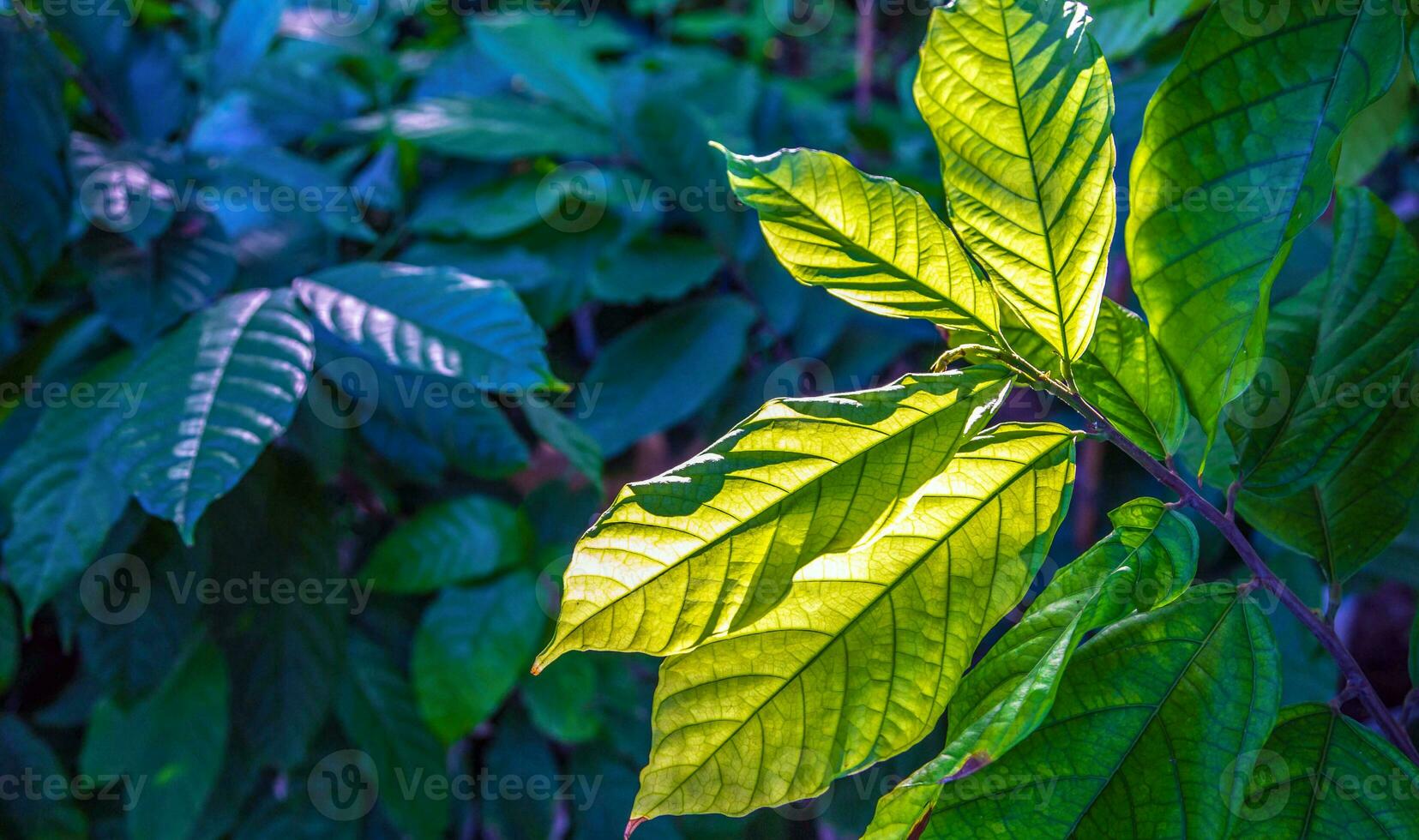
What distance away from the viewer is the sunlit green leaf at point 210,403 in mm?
683

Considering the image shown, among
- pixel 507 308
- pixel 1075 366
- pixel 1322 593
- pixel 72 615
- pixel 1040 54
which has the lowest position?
pixel 72 615

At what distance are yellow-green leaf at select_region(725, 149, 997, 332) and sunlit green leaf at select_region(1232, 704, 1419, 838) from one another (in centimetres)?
27

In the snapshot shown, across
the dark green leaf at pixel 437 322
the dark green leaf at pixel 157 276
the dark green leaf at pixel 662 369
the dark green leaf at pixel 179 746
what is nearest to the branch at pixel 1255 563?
the dark green leaf at pixel 437 322

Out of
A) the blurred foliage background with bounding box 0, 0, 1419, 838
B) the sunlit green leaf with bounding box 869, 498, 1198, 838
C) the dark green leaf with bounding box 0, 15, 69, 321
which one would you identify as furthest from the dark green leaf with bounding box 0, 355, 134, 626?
the sunlit green leaf with bounding box 869, 498, 1198, 838

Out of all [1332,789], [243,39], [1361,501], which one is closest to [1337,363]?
[1361,501]

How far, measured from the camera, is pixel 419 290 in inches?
32.6

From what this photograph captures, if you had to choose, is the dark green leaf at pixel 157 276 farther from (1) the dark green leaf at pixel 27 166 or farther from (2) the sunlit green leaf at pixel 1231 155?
(2) the sunlit green leaf at pixel 1231 155

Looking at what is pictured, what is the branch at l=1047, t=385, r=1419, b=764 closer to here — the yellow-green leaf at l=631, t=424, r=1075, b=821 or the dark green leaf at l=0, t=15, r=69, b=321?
the yellow-green leaf at l=631, t=424, r=1075, b=821

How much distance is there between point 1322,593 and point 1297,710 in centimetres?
64

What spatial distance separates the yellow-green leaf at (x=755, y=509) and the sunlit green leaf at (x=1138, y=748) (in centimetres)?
13

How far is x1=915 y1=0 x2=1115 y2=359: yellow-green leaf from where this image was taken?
1.45 feet

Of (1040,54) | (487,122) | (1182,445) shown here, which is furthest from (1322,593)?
(487,122)

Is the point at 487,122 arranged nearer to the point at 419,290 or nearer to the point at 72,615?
the point at 419,290

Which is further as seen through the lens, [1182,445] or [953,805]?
[1182,445]
